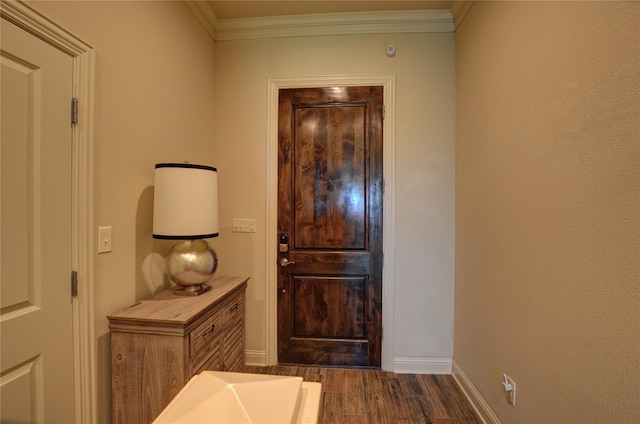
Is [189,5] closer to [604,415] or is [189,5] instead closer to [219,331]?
[219,331]

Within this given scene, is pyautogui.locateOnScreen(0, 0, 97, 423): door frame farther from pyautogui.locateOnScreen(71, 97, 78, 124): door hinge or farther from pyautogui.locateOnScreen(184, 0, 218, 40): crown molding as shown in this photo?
pyautogui.locateOnScreen(184, 0, 218, 40): crown molding

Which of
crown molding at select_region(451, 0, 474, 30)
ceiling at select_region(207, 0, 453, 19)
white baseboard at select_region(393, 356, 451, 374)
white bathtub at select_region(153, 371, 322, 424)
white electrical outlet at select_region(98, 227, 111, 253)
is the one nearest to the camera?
white bathtub at select_region(153, 371, 322, 424)

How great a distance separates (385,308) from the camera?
2.21 m

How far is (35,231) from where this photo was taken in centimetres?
101

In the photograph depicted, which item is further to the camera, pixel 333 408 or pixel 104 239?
pixel 333 408

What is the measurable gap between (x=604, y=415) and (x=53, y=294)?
206 centimetres

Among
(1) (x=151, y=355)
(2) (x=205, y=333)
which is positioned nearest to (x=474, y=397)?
(2) (x=205, y=333)

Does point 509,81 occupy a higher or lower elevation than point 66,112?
higher

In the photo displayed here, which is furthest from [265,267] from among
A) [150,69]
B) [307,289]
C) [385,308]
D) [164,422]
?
[164,422]

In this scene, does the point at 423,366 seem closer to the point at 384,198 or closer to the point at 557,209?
the point at 384,198

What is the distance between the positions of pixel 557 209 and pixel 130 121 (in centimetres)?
207

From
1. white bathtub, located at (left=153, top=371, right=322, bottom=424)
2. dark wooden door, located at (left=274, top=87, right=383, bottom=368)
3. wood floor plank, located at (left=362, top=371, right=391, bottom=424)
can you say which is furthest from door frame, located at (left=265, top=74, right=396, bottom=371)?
white bathtub, located at (left=153, top=371, right=322, bottom=424)

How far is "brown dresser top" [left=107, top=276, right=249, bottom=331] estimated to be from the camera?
3.93ft

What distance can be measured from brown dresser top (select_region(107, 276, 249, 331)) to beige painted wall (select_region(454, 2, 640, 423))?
5.14ft
